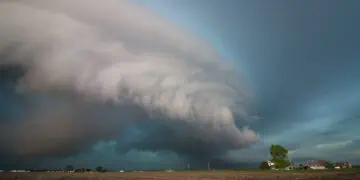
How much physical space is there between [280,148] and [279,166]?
9.96m

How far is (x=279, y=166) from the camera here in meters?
172

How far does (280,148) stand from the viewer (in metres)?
172
